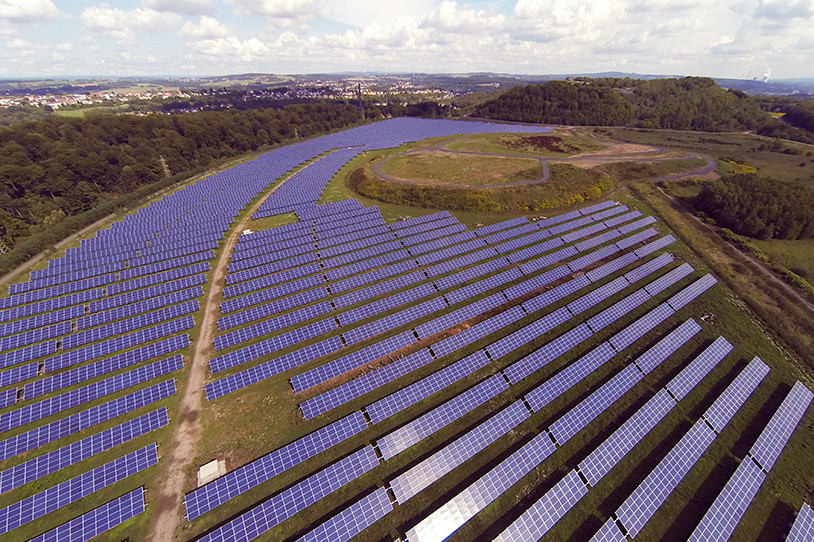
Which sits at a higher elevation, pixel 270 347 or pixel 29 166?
pixel 29 166

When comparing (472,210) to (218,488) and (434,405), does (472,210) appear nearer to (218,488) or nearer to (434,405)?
(434,405)

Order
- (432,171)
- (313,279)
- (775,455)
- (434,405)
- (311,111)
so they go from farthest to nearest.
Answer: (311,111)
(432,171)
(313,279)
(434,405)
(775,455)

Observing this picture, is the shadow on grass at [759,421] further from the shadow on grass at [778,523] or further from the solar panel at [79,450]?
the solar panel at [79,450]

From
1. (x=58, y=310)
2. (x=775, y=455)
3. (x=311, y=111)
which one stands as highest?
(x=311, y=111)

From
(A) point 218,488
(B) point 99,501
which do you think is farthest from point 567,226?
(B) point 99,501

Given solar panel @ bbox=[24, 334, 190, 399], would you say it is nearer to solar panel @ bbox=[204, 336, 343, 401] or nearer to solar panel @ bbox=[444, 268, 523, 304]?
solar panel @ bbox=[204, 336, 343, 401]

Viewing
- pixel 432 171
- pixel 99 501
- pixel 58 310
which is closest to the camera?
pixel 99 501

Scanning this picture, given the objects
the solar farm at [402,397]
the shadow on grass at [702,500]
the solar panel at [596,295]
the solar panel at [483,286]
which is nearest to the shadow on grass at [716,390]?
the solar farm at [402,397]

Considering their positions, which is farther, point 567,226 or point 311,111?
point 311,111

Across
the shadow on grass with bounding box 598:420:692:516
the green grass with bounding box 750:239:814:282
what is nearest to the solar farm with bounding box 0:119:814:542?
the shadow on grass with bounding box 598:420:692:516
